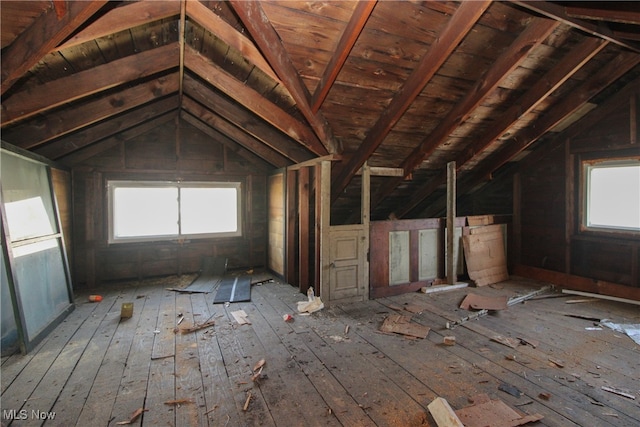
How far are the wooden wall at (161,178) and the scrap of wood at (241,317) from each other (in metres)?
2.09

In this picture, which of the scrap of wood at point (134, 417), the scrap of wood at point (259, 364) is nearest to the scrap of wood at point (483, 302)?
the scrap of wood at point (259, 364)

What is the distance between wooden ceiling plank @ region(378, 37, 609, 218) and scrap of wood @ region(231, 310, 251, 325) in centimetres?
278

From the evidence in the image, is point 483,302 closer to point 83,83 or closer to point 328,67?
point 328,67

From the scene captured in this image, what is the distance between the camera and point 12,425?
5.95 feet

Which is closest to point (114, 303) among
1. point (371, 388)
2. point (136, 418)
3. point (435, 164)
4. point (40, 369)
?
point (40, 369)

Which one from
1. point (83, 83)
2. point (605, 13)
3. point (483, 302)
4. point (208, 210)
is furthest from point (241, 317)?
point (605, 13)

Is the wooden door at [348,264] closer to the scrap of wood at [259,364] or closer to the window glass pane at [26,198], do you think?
the scrap of wood at [259,364]

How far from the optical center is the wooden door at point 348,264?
3.94 metres

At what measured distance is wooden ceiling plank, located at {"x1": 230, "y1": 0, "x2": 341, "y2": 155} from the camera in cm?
217

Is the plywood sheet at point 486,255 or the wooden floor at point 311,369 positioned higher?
the plywood sheet at point 486,255

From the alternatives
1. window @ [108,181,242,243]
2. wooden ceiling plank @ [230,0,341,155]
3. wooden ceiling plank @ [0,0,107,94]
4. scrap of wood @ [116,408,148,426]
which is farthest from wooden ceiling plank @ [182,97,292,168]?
scrap of wood @ [116,408,148,426]

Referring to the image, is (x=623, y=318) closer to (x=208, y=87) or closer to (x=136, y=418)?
(x=136, y=418)

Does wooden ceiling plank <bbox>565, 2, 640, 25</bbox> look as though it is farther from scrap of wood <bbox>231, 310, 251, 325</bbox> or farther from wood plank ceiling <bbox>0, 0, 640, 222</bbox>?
scrap of wood <bbox>231, 310, 251, 325</bbox>

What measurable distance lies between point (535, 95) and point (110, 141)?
18.3 ft
